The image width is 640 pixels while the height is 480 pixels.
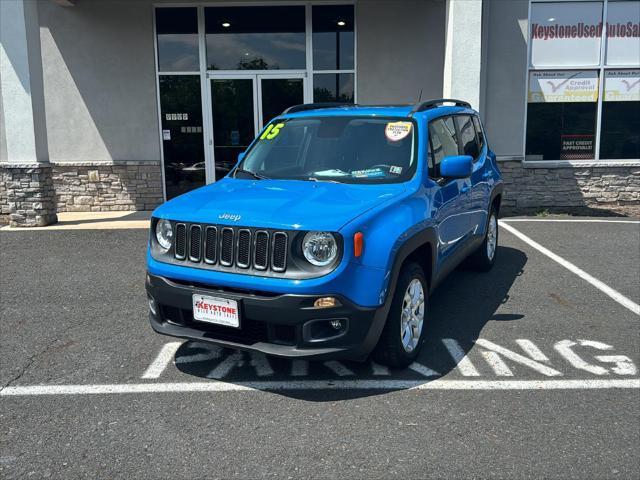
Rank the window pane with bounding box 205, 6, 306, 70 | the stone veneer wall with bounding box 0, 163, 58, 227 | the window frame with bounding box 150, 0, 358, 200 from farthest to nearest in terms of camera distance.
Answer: the window pane with bounding box 205, 6, 306, 70 → the window frame with bounding box 150, 0, 358, 200 → the stone veneer wall with bounding box 0, 163, 58, 227

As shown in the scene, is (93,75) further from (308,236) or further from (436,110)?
(308,236)

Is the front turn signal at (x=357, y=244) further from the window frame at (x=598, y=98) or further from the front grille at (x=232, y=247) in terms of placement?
the window frame at (x=598, y=98)

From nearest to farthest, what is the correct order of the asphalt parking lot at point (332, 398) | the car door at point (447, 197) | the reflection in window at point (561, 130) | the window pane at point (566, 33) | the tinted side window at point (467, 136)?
the asphalt parking lot at point (332, 398)
the car door at point (447, 197)
the tinted side window at point (467, 136)
the window pane at point (566, 33)
the reflection in window at point (561, 130)

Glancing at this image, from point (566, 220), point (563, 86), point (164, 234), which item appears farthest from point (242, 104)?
point (164, 234)

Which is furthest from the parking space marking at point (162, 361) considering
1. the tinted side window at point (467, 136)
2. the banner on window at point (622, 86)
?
the banner on window at point (622, 86)

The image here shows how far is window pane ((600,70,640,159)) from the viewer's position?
436 inches

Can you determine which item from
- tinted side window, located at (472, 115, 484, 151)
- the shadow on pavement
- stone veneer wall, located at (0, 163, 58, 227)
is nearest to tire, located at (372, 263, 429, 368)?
the shadow on pavement

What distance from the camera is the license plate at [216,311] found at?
367 centimetres

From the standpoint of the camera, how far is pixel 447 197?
489cm

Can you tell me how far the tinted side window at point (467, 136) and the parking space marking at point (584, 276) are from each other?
192cm

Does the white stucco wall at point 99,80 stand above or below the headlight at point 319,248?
above

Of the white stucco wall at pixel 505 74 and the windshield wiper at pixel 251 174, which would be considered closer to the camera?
the windshield wiper at pixel 251 174

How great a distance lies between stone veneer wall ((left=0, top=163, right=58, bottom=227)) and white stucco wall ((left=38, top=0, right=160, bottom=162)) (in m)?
1.75

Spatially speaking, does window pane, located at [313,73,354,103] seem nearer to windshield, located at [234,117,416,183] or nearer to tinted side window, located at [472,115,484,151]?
tinted side window, located at [472,115,484,151]
